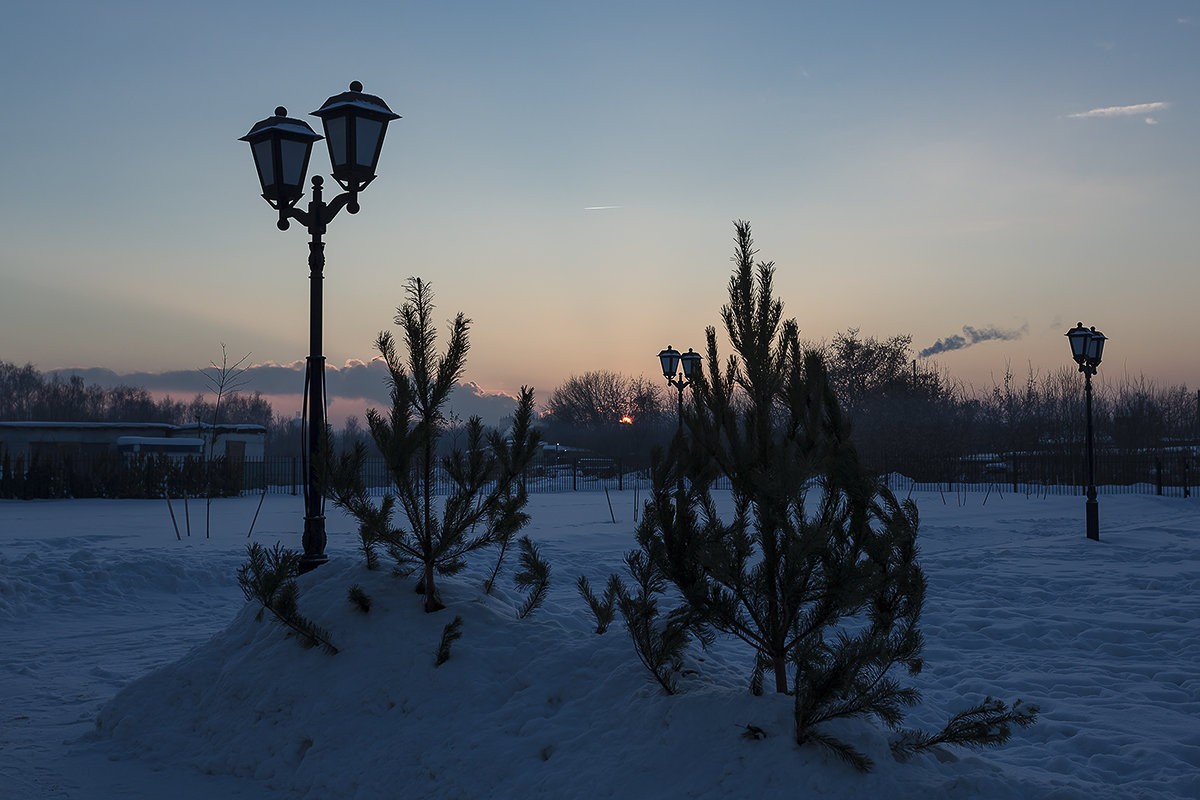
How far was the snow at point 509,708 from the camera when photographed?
396 cm

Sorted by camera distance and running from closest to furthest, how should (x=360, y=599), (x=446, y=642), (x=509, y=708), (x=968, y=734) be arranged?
1. (x=968, y=734)
2. (x=509, y=708)
3. (x=446, y=642)
4. (x=360, y=599)

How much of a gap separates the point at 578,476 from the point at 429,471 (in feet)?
128

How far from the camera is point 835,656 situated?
374 cm

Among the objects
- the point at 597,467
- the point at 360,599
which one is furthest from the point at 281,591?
the point at 597,467

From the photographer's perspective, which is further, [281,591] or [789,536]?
[281,591]

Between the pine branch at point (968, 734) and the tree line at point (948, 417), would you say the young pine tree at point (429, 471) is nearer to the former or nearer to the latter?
the pine branch at point (968, 734)

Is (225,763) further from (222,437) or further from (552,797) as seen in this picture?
(222,437)

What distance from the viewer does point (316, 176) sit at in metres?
7.56

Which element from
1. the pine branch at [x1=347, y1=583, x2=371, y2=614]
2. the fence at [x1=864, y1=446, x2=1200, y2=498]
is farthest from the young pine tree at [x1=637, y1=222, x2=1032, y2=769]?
the fence at [x1=864, y1=446, x2=1200, y2=498]

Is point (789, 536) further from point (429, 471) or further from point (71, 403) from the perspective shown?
point (71, 403)

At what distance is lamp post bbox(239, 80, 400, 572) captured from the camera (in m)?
7.09

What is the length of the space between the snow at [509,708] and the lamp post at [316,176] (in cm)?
99

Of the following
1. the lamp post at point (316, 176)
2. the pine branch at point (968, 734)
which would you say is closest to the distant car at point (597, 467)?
the lamp post at point (316, 176)

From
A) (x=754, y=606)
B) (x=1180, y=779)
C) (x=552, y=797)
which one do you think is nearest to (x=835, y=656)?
(x=754, y=606)
